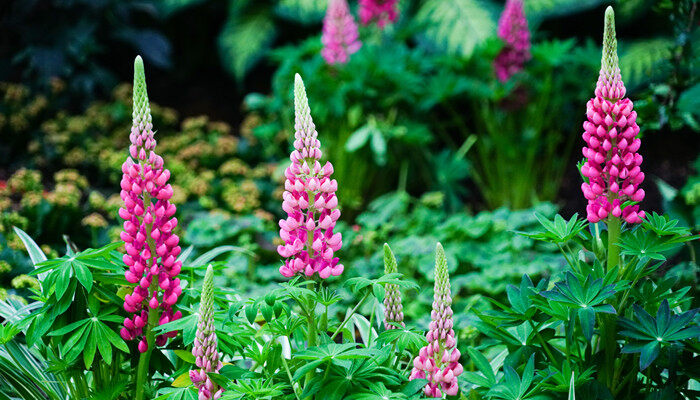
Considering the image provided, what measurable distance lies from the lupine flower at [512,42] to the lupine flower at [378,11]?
660mm

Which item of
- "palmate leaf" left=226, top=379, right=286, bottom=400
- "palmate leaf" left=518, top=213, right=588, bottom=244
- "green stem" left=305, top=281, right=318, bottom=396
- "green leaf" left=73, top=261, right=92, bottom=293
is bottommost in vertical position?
"palmate leaf" left=226, top=379, right=286, bottom=400

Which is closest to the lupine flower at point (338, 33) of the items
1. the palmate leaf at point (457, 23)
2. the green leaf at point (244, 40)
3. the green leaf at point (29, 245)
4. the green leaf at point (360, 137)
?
the green leaf at point (360, 137)

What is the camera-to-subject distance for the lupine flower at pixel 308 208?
5.17ft

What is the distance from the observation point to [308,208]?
1598 mm

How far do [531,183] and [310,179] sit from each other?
263cm

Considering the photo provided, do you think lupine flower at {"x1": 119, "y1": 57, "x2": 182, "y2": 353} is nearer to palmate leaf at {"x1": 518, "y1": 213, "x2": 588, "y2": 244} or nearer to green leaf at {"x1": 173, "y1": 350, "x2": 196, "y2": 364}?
green leaf at {"x1": 173, "y1": 350, "x2": 196, "y2": 364}

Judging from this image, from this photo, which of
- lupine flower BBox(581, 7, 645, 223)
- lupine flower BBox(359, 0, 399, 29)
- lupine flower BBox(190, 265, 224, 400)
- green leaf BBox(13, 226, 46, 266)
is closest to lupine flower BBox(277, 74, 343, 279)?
lupine flower BBox(190, 265, 224, 400)

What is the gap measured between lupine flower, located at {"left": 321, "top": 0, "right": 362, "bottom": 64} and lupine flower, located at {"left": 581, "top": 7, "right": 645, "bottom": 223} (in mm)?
2441

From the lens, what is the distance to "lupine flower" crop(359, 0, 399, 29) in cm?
412

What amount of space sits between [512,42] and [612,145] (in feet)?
7.56

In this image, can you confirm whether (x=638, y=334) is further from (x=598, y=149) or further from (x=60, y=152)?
(x=60, y=152)

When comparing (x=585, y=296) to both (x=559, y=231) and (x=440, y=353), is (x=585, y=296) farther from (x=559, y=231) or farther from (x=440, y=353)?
(x=440, y=353)

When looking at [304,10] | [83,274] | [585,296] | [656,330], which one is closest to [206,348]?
[83,274]

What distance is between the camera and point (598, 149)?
1698mm
